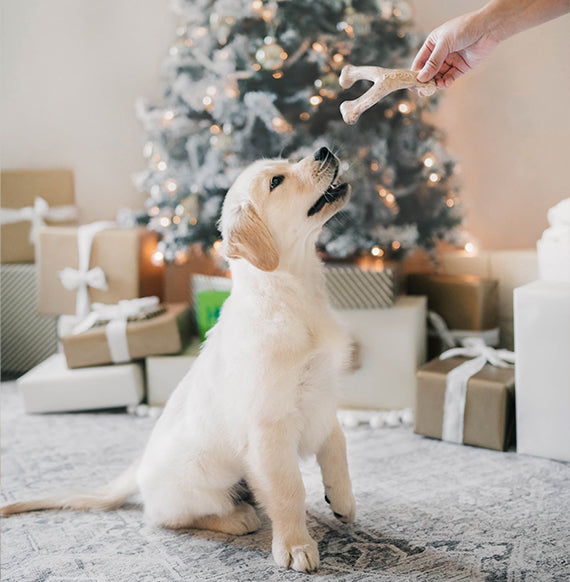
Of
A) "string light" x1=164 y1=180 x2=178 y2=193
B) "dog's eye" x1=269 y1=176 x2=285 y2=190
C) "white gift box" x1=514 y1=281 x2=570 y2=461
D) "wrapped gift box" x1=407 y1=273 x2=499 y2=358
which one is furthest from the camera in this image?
"string light" x1=164 y1=180 x2=178 y2=193

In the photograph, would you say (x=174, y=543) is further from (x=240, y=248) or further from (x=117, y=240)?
(x=117, y=240)

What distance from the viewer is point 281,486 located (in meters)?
1.42

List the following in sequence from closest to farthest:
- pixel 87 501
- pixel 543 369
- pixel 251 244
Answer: pixel 251 244 → pixel 87 501 → pixel 543 369

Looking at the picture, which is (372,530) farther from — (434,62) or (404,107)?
(404,107)

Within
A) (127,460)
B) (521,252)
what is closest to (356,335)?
(521,252)

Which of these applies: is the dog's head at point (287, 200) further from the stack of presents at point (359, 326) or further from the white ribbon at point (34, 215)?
the white ribbon at point (34, 215)

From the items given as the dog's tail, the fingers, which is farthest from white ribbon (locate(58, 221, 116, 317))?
the fingers

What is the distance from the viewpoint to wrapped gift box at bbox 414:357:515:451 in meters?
2.01

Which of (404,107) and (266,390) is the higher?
(404,107)

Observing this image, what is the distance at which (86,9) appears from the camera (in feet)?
10.4

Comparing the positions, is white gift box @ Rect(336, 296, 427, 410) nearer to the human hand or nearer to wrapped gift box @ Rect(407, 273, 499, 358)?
wrapped gift box @ Rect(407, 273, 499, 358)

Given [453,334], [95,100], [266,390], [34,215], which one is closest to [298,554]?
[266,390]

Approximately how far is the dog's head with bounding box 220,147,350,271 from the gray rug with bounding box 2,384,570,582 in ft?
2.37

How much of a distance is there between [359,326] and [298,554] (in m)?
1.18
